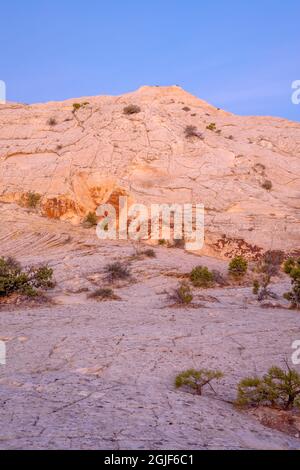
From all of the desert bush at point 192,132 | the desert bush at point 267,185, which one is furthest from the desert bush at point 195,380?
the desert bush at point 192,132

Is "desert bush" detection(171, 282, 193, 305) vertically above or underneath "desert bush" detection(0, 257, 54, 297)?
underneath

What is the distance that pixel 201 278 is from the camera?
35.4ft

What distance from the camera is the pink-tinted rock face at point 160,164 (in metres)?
16.7

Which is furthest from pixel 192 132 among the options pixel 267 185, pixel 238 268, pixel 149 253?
pixel 238 268

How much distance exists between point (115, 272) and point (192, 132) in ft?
38.2

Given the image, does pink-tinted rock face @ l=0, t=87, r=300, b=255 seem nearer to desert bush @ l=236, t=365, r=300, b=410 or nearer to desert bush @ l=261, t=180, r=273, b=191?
desert bush @ l=261, t=180, r=273, b=191

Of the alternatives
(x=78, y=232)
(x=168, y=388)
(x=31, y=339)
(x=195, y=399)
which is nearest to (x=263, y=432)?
(x=195, y=399)

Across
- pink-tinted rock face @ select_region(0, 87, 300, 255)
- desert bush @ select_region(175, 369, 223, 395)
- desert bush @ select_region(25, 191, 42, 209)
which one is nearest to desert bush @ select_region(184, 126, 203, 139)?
pink-tinted rock face @ select_region(0, 87, 300, 255)

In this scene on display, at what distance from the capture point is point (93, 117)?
22.1 metres

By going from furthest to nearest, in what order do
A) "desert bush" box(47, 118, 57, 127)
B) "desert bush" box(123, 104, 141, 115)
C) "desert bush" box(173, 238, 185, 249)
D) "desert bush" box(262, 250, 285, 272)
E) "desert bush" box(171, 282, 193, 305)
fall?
"desert bush" box(47, 118, 57, 127) < "desert bush" box(123, 104, 141, 115) < "desert bush" box(173, 238, 185, 249) < "desert bush" box(262, 250, 285, 272) < "desert bush" box(171, 282, 193, 305)

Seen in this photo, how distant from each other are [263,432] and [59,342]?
320cm

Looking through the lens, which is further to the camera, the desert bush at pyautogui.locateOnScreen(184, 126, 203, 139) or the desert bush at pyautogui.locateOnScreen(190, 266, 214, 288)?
the desert bush at pyautogui.locateOnScreen(184, 126, 203, 139)

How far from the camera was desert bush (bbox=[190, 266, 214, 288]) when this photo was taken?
35.0 feet

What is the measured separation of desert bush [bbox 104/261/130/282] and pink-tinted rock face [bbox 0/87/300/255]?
15.0 feet
